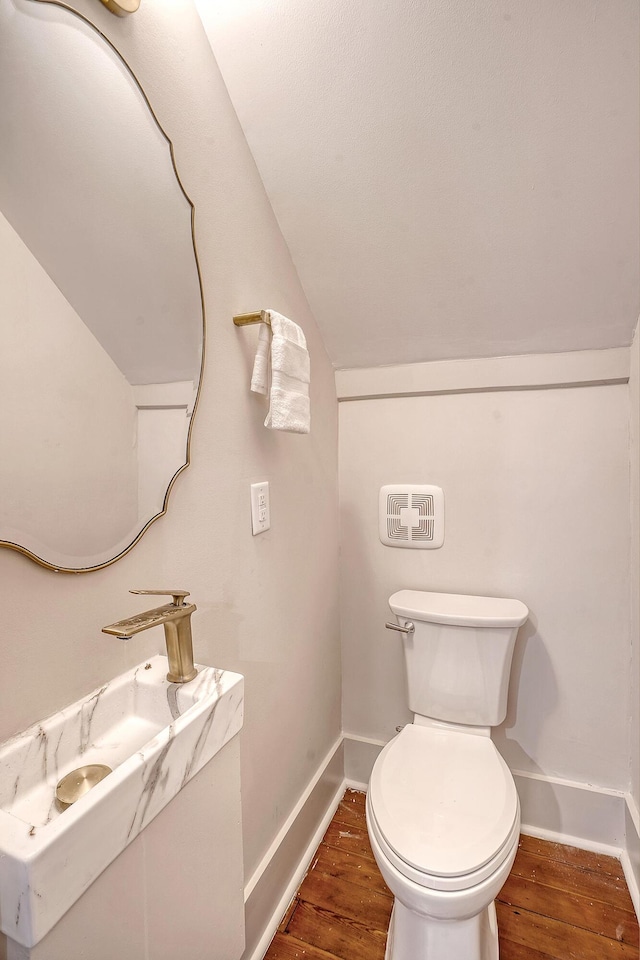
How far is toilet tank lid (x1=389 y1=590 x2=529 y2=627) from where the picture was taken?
1462 mm

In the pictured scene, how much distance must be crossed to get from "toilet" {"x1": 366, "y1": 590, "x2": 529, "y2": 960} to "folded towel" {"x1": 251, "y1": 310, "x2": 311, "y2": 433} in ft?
2.47

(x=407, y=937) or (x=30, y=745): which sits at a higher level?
(x=30, y=745)

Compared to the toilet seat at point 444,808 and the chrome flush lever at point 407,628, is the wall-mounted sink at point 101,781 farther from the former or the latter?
the chrome flush lever at point 407,628

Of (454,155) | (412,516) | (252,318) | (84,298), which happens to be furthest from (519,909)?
(454,155)

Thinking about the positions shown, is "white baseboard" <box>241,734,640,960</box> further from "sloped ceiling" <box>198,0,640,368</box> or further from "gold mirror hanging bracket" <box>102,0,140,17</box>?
"gold mirror hanging bracket" <box>102,0,140,17</box>

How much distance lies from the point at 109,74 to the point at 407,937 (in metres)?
1.84

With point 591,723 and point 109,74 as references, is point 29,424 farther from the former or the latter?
point 591,723

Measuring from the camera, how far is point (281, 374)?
1146 mm

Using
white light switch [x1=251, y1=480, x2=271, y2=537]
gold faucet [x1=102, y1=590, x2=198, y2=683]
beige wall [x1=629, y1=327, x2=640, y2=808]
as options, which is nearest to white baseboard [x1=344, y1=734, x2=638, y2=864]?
beige wall [x1=629, y1=327, x2=640, y2=808]

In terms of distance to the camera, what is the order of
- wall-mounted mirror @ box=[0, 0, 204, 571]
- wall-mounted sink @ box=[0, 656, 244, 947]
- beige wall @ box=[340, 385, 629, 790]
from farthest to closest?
beige wall @ box=[340, 385, 629, 790], wall-mounted mirror @ box=[0, 0, 204, 571], wall-mounted sink @ box=[0, 656, 244, 947]

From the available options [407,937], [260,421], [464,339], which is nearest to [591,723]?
[407,937]

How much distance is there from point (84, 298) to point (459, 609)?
1297 millimetres

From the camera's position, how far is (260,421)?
1.27 metres

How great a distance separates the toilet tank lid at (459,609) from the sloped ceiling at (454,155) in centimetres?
81
